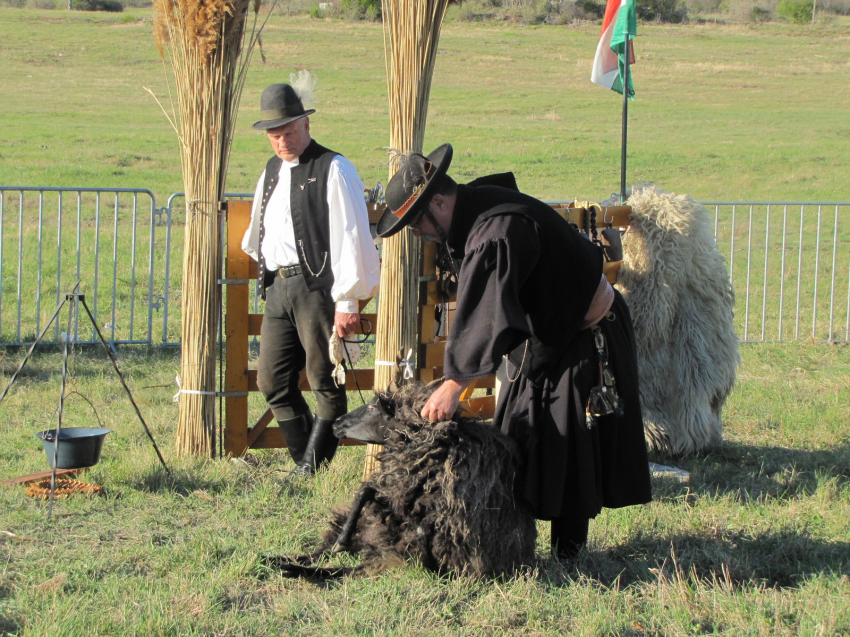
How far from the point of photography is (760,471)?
5094 mm

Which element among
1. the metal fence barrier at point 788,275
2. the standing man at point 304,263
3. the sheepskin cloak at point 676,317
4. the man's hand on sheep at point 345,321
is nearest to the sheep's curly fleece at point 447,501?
the man's hand on sheep at point 345,321

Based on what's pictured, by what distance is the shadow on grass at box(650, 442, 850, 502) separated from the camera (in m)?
4.82

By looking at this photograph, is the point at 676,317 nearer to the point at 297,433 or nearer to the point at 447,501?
the point at 297,433

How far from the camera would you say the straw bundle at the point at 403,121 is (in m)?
4.36

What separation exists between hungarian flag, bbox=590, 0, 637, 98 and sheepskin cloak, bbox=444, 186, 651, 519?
3.89 meters

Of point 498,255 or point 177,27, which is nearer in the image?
point 498,255

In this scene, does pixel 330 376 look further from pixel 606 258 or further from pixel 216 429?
pixel 606 258

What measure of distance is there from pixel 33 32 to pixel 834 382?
42.6 metres

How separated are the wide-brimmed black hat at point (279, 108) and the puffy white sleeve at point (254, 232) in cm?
39

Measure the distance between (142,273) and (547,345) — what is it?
8.29 meters

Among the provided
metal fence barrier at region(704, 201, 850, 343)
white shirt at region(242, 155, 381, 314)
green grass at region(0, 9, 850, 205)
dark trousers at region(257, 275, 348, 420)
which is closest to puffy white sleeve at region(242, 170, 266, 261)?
white shirt at region(242, 155, 381, 314)

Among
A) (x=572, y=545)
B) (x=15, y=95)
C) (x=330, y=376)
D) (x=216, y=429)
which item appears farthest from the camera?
(x=15, y=95)

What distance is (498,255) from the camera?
3.10 metres

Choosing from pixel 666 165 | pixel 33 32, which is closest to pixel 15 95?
pixel 33 32
